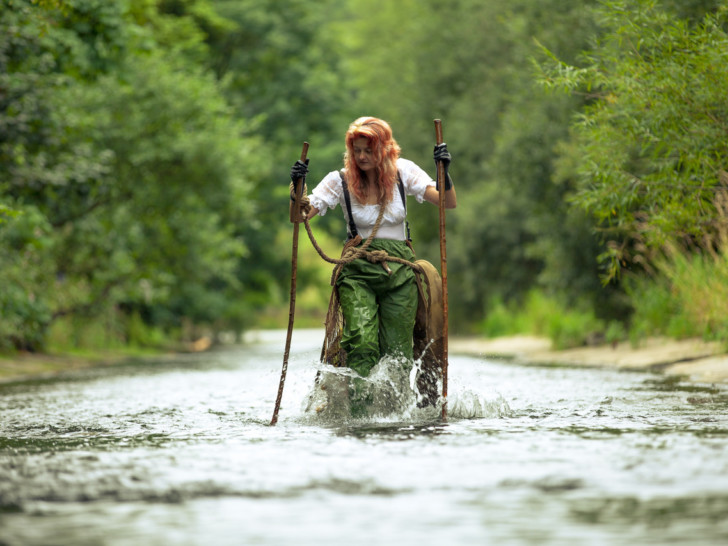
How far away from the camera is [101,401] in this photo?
11.9m

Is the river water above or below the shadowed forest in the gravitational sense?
below

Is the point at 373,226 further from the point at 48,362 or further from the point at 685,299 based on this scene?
the point at 48,362

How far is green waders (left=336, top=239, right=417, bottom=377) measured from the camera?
28.5 ft

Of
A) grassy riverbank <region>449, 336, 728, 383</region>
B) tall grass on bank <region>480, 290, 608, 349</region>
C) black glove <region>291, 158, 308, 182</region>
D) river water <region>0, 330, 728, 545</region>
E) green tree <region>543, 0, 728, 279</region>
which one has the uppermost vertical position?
green tree <region>543, 0, 728, 279</region>

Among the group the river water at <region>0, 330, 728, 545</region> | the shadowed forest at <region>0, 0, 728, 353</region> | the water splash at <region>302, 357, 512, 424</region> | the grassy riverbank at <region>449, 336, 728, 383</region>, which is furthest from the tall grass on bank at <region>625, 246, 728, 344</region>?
the water splash at <region>302, 357, 512, 424</region>

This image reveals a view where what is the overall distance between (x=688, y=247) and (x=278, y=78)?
2764 cm

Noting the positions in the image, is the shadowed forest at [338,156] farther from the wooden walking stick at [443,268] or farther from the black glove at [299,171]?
the black glove at [299,171]

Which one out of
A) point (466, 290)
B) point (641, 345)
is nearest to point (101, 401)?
point (641, 345)

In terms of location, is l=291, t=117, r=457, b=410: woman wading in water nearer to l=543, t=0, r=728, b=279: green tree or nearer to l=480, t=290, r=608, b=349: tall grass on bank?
l=543, t=0, r=728, b=279: green tree

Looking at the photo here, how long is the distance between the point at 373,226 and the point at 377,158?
514 millimetres

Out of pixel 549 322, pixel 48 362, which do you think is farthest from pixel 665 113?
pixel 549 322

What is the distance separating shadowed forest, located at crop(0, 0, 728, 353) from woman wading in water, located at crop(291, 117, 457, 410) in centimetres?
374

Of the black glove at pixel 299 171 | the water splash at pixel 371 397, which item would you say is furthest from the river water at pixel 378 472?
the black glove at pixel 299 171

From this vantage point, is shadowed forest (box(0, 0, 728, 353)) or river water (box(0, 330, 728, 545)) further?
shadowed forest (box(0, 0, 728, 353))
